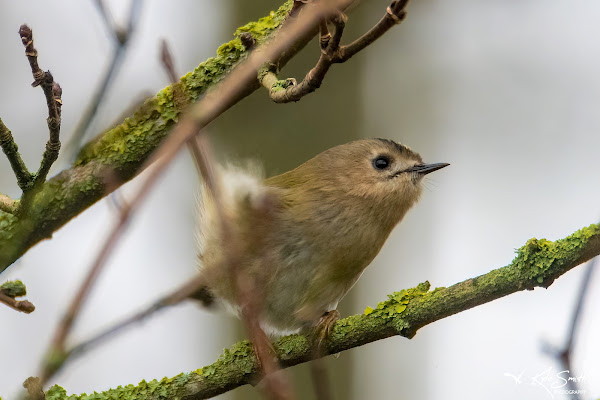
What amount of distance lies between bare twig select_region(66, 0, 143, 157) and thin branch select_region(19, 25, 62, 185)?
0.27 feet

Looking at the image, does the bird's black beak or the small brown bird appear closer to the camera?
the small brown bird

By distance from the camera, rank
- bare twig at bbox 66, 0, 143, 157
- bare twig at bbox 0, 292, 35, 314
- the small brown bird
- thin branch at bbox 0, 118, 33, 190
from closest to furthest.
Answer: bare twig at bbox 0, 292, 35, 314, bare twig at bbox 66, 0, 143, 157, thin branch at bbox 0, 118, 33, 190, the small brown bird

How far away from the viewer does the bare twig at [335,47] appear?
1190mm

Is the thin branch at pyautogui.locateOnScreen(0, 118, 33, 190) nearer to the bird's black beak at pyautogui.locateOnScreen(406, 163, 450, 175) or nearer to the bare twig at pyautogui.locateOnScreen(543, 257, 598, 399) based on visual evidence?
the bare twig at pyautogui.locateOnScreen(543, 257, 598, 399)

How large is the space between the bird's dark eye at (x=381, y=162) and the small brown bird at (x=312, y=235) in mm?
13

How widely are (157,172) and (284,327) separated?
1.98m

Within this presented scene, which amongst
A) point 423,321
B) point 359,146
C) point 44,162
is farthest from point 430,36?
point 44,162

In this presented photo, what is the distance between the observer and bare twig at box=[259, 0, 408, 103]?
1190mm

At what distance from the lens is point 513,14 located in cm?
502

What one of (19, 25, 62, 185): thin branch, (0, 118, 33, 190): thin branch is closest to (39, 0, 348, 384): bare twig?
(19, 25, 62, 185): thin branch

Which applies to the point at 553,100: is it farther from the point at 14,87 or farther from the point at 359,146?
the point at 14,87

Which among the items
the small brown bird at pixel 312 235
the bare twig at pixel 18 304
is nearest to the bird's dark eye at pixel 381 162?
the small brown bird at pixel 312 235

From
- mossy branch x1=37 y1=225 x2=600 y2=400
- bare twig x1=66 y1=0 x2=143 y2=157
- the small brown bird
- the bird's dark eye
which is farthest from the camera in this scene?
the bird's dark eye

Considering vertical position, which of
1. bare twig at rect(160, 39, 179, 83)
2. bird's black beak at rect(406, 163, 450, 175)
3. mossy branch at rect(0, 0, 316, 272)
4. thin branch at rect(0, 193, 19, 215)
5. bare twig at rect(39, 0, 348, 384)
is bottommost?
bare twig at rect(39, 0, 348, 384)
